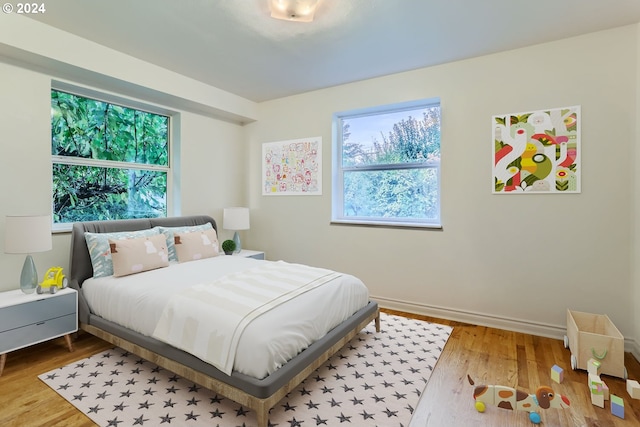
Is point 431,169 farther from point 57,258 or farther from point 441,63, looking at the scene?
point 57,258

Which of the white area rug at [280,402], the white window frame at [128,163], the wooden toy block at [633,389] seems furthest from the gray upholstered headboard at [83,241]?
the wooden toy block at [633,389]

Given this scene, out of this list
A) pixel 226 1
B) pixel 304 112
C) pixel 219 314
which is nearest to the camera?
pixel 219 314

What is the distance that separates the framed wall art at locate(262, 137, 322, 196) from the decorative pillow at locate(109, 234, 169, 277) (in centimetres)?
177

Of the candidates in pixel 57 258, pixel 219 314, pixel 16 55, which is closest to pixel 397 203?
pixel 219 314

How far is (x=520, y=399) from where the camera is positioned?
179 centimetres

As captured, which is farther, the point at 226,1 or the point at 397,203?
the point at 397,203

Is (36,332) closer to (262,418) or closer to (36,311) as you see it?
(36,311)

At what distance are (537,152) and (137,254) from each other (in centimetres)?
365

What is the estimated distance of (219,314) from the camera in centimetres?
188

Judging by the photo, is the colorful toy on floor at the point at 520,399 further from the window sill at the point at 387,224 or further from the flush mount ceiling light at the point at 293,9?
the flush mount ceiling light at the point at 293,9

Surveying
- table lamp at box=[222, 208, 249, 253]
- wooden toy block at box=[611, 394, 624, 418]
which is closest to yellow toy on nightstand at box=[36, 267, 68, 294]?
table lamp at box=[222, 208, 249, 253]

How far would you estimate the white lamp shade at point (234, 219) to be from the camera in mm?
4141

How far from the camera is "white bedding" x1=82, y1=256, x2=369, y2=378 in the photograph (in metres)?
1.72

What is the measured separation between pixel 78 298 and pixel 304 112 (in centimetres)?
310
